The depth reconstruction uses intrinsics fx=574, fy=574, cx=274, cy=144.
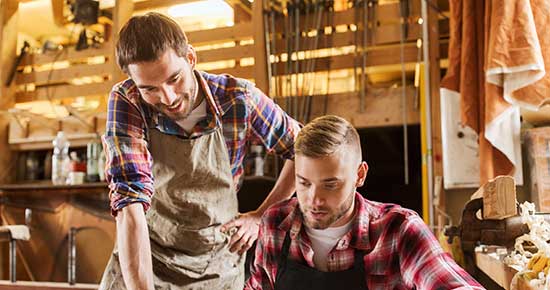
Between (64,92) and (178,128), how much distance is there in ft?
9.54

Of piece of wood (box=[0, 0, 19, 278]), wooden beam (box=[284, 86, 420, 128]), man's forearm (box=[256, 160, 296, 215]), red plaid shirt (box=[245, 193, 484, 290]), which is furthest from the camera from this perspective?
piece of wood (box=[0, 0, 19, 278])

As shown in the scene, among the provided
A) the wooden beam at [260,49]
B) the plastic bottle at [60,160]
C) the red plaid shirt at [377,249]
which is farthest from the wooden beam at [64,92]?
the red plaid shirt at [377,249]

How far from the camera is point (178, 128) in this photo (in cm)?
145

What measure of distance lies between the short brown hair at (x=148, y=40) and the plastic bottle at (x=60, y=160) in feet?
8.85

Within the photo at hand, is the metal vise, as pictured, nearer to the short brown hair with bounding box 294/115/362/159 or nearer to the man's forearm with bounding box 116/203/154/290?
the short brown hair with bounding box 294/115/362/159

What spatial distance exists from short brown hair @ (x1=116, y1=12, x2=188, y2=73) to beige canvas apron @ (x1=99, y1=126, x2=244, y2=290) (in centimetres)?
26

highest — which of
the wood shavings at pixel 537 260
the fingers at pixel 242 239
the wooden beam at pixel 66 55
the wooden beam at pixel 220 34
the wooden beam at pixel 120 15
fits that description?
the wooden beam at pixel 120 15

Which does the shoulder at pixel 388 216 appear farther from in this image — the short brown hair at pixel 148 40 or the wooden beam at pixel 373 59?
the wooden beam at pixel 373 59

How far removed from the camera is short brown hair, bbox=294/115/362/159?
1149mm

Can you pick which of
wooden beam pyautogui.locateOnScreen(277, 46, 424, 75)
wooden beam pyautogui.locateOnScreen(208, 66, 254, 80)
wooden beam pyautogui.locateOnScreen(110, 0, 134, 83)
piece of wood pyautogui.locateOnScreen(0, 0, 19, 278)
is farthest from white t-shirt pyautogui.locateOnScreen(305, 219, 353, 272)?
piece of wood pyautogui.locateOnScreen(0, 0, 19, 278)

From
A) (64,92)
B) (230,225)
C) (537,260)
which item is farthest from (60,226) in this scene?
(537,260)

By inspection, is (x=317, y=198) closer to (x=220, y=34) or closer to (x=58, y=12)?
(x=220, y=34)

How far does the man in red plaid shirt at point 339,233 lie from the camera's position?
114cm

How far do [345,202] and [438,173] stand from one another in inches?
74.4
